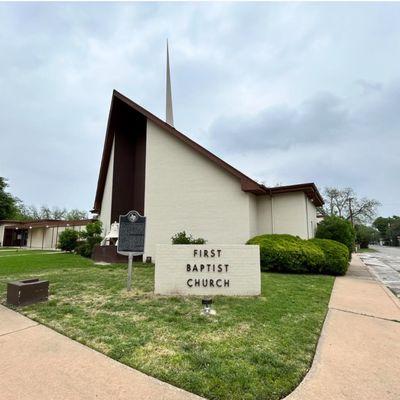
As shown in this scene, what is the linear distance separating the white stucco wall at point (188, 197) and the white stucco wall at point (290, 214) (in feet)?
5.77

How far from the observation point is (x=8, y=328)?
458 cm

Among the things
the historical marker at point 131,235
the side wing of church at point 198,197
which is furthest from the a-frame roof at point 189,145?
the historical marker at point 131,235

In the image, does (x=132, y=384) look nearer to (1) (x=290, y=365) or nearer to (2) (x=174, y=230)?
(1) (x=290, y=365)

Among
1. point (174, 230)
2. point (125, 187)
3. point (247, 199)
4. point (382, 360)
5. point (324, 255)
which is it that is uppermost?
point (125, 187)

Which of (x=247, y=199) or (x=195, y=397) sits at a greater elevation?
(x=247, y=199)

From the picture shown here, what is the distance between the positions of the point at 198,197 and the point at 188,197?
57 centimetres

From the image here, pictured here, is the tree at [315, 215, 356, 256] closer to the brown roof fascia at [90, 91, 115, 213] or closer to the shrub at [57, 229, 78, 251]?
the brown roof fascia at [90, 91, 115, 213]

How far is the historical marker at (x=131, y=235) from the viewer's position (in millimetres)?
7590

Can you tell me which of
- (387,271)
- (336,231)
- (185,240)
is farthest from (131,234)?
(387,271)

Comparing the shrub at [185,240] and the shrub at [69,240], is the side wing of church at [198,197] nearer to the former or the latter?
the shrub at [185,240]

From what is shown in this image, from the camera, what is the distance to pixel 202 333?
4367 mm

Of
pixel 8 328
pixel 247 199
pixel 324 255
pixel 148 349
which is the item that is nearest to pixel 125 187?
pixel 247 199

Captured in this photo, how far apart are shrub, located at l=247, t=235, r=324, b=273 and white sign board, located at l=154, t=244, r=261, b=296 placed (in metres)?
4.24

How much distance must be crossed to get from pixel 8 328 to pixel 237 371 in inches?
146
